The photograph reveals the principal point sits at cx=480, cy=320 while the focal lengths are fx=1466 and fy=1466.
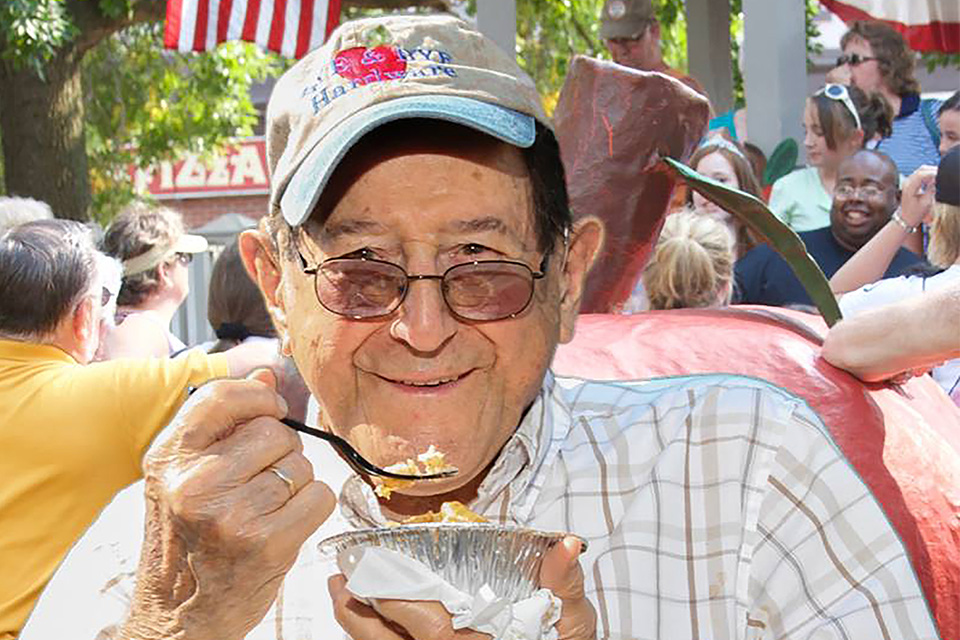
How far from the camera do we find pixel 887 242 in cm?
481

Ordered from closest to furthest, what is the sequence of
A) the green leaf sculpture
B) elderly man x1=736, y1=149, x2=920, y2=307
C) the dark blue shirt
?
the green leaf sculpture < the dark blue shirt < elderly man x1=736, y1=149, x2=920, y2=307

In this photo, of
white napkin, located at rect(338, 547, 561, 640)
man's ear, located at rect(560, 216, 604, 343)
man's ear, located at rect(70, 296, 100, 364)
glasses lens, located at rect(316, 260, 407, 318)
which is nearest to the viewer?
white napkin, located at rect(338, 547, 561, 640)

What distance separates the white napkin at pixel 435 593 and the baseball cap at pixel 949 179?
3.19 m

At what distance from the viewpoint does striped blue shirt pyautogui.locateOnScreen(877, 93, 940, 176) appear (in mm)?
6219

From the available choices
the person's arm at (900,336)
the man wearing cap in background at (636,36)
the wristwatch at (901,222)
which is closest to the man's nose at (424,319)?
the person's arm at (900,336)

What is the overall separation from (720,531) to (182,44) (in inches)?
330

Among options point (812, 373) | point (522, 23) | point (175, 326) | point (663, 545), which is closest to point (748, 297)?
point (812, 373)

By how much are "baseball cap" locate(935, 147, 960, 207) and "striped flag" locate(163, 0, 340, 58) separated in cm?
586

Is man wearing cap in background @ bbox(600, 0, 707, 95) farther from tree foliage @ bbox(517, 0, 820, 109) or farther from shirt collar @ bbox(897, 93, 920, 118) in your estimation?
tree foliage @ bbox(517, 0, 820, 109)

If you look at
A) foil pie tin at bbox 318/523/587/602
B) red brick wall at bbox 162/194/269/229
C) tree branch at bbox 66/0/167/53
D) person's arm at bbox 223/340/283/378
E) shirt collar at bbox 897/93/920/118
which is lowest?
red brick wall at bbox 162/194/269/229

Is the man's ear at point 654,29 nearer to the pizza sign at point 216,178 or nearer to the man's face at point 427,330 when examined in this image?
the man's face at point 427,330

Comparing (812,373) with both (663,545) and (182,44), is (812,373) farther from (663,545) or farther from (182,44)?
(182,44)

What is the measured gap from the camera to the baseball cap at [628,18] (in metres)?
6.51

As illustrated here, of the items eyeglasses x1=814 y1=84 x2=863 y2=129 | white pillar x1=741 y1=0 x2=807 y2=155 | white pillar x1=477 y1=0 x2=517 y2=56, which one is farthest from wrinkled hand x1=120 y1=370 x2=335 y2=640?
white pillar x1=477 y1=0 x2=517 y2=56
